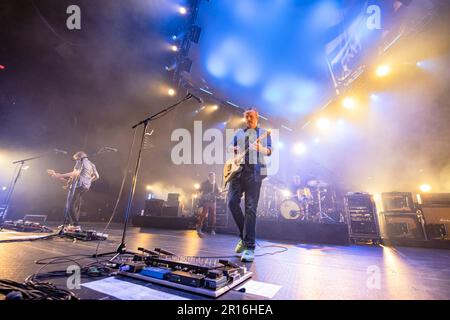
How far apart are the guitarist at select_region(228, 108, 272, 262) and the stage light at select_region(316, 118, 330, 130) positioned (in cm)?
698

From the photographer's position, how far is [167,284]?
1116 millimetres

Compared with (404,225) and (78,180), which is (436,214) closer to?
(404,225)

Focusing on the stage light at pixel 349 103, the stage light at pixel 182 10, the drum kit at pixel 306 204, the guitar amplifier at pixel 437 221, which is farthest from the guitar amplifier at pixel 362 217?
the stage light at pixel 182 10

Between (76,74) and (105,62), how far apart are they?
819mm

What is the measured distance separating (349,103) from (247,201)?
22.5 ft

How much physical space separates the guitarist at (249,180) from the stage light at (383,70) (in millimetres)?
5080

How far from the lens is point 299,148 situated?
10391 millimetres

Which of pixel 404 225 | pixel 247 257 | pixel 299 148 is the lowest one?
pixel 247 257

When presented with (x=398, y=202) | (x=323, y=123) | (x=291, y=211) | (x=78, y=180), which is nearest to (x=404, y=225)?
(x=398, y=202)

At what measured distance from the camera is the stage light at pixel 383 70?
5.31 m

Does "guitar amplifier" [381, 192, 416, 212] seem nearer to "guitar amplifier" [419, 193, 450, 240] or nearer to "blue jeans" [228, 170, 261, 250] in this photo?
"guitar amplifier" [419, 193, 450, 240]

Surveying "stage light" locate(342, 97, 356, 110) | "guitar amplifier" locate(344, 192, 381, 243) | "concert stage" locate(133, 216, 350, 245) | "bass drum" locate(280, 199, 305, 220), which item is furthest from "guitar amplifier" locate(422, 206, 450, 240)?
"stage light" locate(342, 97, 356, 110)

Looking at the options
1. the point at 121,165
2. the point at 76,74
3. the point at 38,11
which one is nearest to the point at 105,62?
the point at 76,74
